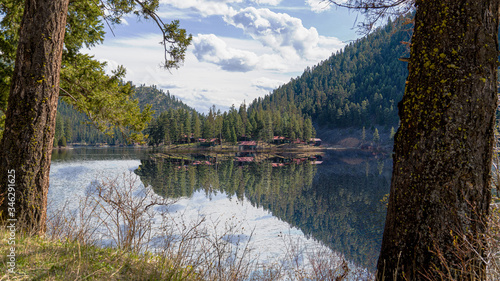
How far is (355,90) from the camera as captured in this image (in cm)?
14362

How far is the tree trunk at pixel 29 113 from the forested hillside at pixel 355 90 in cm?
9863

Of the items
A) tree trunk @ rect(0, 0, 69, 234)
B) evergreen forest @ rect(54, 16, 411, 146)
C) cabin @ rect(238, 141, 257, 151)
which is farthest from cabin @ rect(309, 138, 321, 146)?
tree trunk @ rect(0, 0, 69, 234)

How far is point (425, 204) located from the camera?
2.64 meters

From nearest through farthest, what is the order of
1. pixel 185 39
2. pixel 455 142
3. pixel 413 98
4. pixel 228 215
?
pixel 455 142 → pixel 413 98 → pixel 185 39 → pixel 228 215

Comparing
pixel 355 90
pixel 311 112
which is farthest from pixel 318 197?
pixel 355 90

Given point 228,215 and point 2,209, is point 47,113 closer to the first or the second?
point 2,209

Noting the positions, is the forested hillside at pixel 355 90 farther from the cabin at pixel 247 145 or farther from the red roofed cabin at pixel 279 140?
the cabin at pixel 247 145

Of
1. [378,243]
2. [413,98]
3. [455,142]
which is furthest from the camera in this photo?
[378,243]

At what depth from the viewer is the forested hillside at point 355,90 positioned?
11744 centimetres

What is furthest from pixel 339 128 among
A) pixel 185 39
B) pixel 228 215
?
pixel 185 39

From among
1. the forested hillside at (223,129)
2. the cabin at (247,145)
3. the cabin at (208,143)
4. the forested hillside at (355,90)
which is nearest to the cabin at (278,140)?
the forested hillside at (223,129)

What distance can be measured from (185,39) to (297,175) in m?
26.7

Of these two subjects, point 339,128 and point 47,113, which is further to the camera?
point 339,128

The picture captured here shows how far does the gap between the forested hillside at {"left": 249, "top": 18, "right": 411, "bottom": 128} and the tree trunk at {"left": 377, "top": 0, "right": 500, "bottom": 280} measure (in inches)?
3857
